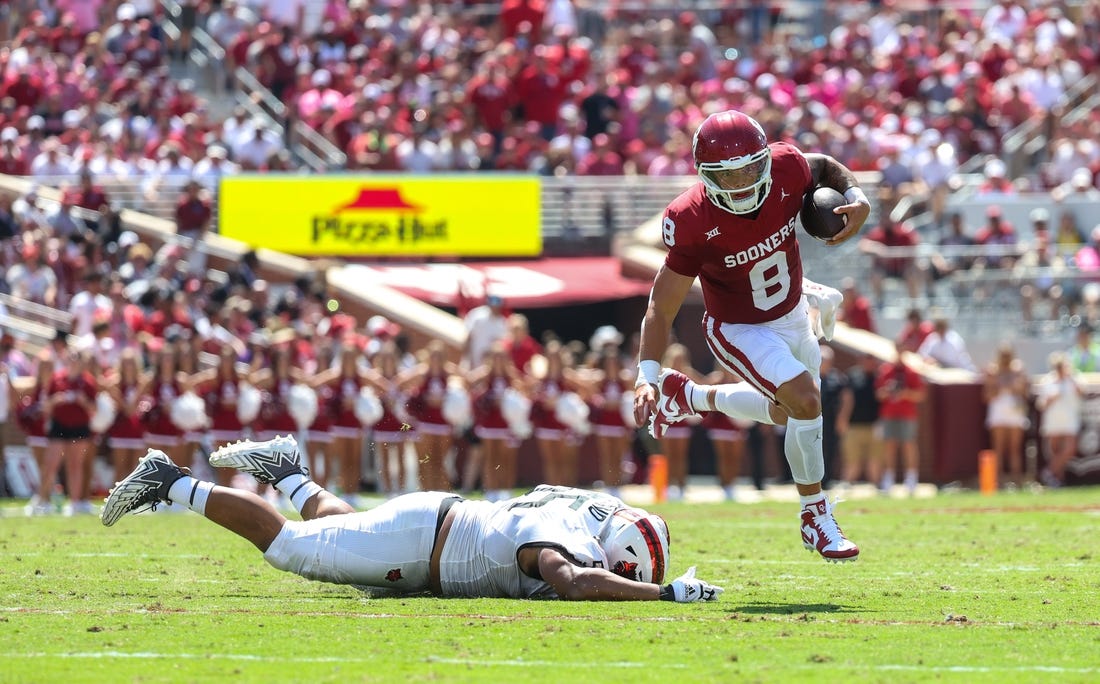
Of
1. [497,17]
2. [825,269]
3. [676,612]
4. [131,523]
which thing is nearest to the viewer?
[676,612]

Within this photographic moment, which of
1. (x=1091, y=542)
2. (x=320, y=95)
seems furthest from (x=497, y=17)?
(x=1091, y=542)

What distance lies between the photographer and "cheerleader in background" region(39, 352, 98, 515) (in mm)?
15727

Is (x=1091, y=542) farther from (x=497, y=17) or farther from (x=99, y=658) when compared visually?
(x=497, y=17)

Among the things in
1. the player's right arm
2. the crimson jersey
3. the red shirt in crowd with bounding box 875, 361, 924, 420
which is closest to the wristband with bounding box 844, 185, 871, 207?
the crimson jersey

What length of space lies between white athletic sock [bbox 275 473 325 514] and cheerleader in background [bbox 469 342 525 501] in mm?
8978

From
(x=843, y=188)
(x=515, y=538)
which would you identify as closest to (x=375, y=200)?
(x=843, y=188)

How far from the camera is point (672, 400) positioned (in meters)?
8.95

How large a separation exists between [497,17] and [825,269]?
23.5ft

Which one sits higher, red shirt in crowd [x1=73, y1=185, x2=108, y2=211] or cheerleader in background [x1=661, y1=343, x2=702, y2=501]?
red shirt in crowd [x1=73, y1=185, x2=108, y2=211]

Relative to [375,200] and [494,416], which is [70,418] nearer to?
[494,416]

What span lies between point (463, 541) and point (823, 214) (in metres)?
2.26

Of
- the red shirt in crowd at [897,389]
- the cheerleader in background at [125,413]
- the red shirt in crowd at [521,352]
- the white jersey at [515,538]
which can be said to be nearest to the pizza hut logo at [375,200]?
the red shirt in crowd at [521,352]

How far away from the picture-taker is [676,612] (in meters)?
7.45

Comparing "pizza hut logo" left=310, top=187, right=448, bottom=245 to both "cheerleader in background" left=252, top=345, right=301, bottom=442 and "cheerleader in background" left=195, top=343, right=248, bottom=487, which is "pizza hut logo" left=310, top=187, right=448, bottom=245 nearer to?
"cheerleader in background" left=252, top=345, right=301, bottom=442
